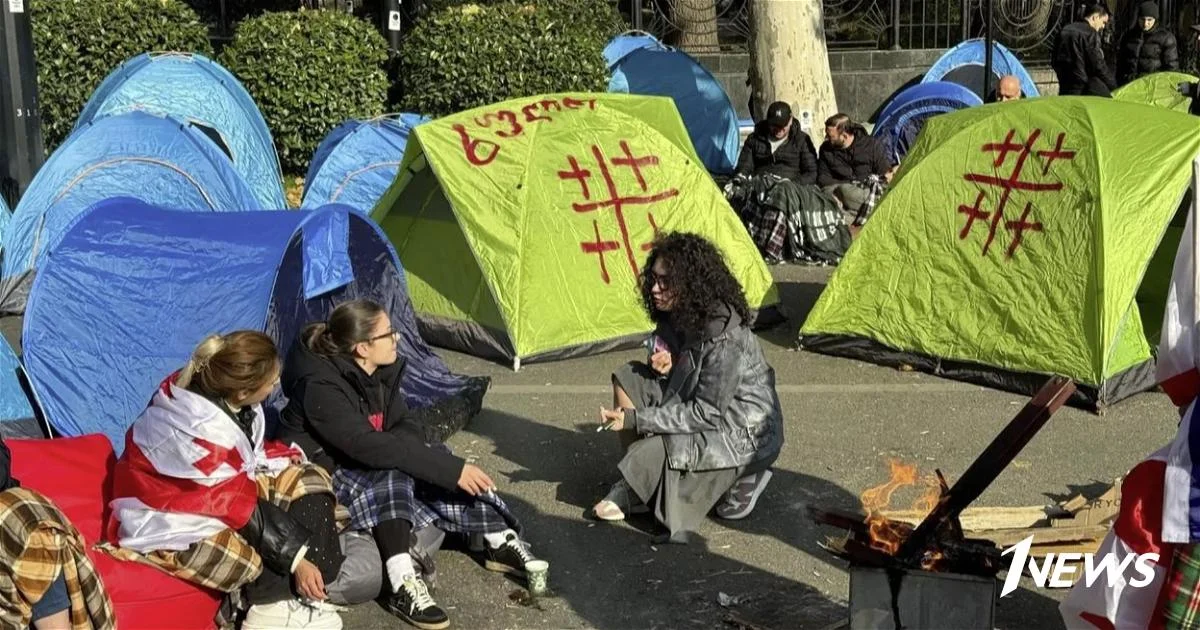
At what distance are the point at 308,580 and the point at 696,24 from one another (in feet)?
47.0

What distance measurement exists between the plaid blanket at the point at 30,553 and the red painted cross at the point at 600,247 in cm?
467

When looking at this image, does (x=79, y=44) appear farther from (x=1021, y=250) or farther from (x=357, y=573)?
(x=357, y=573)

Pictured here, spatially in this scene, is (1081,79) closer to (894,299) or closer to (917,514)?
(894,299)

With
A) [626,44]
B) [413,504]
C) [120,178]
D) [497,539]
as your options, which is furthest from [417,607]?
[626,44]

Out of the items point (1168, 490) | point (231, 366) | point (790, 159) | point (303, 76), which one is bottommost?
point (790, 159)

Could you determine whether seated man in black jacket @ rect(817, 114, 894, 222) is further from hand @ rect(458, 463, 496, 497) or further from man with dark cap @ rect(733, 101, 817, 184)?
hand @ rect(458, 463, 496, 497)

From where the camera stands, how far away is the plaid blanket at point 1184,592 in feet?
11.3

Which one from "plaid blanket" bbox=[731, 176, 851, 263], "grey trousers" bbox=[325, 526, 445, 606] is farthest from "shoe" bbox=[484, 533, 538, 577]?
"plaid blanket" bbox=[731, 176, 851, 263]

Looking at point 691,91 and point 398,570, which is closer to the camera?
point 398,570

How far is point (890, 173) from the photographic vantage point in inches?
465

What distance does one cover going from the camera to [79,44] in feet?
45.4

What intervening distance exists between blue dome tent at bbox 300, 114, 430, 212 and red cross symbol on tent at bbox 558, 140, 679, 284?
2408 mm

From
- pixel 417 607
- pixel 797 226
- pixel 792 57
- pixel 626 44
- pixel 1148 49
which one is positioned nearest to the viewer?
pixel 417 607

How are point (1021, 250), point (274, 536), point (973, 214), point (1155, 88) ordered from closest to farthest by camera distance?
point (274, 536) < point (1021, 250) < point (973, 214) < point (1155, 88)
